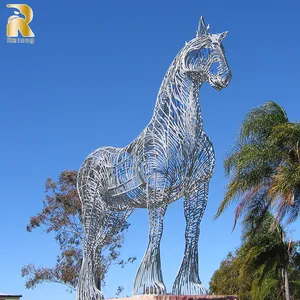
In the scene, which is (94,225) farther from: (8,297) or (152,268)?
(8,297)

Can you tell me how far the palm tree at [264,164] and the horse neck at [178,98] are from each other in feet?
11.1

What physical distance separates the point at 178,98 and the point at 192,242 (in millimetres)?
2948

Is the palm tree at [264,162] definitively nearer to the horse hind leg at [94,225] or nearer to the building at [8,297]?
the horse hind leg at [94,225]

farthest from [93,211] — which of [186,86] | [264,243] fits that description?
[264,243]

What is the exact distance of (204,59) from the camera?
11.4 metres

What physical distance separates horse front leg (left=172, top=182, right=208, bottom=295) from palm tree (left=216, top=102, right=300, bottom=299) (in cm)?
299

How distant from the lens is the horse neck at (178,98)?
36.7 feet

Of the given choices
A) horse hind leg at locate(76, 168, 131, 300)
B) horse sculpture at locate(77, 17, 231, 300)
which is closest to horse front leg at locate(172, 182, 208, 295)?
horse sculpture at locate(77, 17, 231, 300)

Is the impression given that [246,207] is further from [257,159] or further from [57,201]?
[57,201]

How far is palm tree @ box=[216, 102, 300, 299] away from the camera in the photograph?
13805 millimetres

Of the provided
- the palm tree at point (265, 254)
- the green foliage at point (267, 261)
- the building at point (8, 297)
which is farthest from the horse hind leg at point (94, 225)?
the building at point (8, 297)

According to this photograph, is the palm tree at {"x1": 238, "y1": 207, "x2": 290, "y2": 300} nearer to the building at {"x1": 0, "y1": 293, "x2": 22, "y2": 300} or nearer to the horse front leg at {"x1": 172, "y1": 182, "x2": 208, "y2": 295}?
the horse front leg at {"x1": 172, "y1": 182, "x2": 208, "y2": 295}

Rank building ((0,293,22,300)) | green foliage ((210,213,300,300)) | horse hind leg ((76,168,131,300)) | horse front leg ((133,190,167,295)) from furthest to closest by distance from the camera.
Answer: building ((0,293,22,300)), green foliage ((210,213,300,300)), horse hind leg ((76,168,131,300)), horse front leg ((133,190,167,295))

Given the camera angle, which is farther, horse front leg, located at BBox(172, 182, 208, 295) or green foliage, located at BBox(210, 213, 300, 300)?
green foliage, located at BBox(210, 213, 300, 300)
